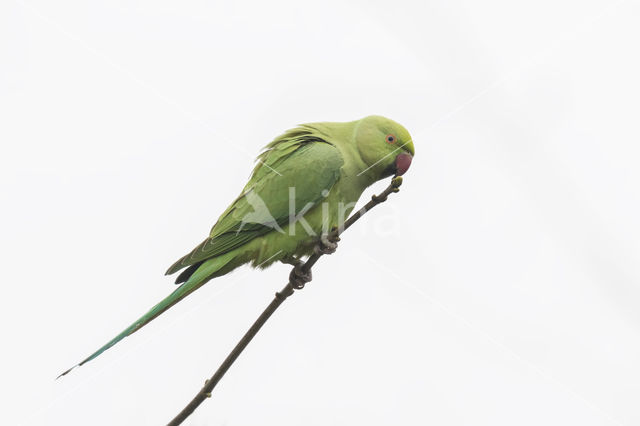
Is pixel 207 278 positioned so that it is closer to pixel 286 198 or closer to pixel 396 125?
pixel 286 198

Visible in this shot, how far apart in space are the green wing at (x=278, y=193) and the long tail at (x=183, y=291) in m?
0.06

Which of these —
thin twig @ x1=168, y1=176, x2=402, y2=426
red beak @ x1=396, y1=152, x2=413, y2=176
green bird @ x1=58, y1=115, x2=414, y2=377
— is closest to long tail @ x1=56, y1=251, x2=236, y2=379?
green bird @ x1=58, y1=115, x2=414, y2=377

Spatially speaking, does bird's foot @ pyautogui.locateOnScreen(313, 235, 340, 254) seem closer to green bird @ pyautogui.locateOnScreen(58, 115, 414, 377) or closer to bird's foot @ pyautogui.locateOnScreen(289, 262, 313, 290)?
green bird @ pyautogui.locateOnScreen(58, 115, 414, 377)

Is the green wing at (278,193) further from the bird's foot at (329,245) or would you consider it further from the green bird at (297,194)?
the bird's foot at (329,245)

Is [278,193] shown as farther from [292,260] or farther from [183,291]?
[183,291]

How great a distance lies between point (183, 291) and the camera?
4.16m

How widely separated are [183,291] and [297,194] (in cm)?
118

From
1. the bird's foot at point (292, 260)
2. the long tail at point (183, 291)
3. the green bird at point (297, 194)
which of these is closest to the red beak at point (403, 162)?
the green bird at point (297, 194)

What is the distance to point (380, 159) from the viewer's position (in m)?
4.91

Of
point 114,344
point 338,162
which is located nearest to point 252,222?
point 338,162

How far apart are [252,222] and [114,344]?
1.51 meters

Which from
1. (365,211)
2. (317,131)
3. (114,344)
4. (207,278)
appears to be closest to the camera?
(365,211)

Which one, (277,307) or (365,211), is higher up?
(365,211)

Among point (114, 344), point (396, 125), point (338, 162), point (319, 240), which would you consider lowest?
point (114, 344)
